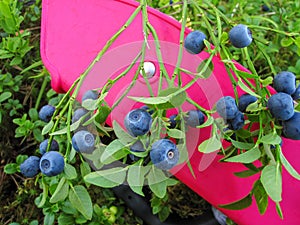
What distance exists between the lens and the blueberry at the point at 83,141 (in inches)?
28.5

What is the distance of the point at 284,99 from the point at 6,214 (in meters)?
1.05

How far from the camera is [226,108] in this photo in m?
0.74

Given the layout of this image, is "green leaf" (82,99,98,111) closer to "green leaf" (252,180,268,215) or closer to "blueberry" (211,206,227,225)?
"green leaf" (252,180,268,215)

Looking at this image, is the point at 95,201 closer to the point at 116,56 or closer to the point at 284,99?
the point at 116,56

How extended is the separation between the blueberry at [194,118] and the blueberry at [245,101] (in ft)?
0.21

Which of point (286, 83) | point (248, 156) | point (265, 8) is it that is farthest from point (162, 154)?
point (265, 8)

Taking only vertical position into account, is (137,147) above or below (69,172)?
above

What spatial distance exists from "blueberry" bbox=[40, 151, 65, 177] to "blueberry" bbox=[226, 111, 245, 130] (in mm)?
257

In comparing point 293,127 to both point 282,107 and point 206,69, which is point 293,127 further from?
→ point 206,69

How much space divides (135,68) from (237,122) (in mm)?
225

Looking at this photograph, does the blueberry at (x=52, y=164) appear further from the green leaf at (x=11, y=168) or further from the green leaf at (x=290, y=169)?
the green leaf at (x=11, y=168)

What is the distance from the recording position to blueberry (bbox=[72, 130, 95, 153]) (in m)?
0.72

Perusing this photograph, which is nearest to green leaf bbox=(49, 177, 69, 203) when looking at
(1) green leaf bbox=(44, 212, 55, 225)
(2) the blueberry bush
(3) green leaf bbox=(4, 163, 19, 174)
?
(2) the blueberry bush

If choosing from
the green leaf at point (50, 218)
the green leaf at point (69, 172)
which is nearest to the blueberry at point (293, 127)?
the green leaf at point (69, 172)
